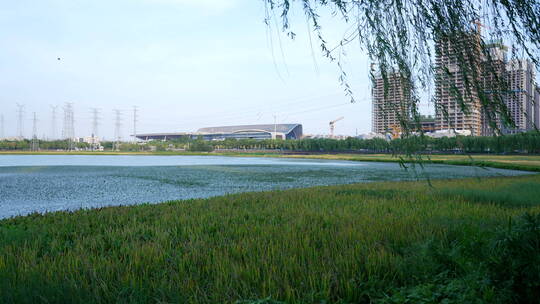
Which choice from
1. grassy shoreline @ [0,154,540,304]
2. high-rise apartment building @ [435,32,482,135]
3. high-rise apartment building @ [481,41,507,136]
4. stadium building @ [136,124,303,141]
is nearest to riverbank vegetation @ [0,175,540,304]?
grassy shoreline @ [0,154,540,304]

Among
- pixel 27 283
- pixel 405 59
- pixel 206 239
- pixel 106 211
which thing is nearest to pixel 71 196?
pixel 106 211

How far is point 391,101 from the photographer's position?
4035mm

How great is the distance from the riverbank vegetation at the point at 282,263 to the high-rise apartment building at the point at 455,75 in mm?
1302

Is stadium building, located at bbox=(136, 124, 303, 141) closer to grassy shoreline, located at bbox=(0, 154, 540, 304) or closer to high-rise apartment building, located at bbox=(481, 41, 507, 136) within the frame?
grassy shoreline, located at bbox=(0, 154, 540, 304)

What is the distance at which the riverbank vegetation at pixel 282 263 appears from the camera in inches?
117

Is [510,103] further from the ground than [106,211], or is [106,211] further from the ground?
[510,103]

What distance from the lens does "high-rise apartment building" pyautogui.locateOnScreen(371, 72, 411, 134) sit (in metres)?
3.97

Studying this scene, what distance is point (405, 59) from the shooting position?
159 inches

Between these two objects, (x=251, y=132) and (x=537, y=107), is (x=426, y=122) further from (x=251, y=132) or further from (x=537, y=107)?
(x=251, y=132)

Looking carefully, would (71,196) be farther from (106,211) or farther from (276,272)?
(276,272)

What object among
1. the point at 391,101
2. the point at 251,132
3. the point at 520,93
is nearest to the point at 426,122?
the point at 391,101

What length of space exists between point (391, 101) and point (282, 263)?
2.20 metres

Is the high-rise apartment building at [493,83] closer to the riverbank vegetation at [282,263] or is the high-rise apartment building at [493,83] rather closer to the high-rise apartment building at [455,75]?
the high-rise apartment building at [455,75]

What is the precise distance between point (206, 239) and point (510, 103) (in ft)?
14.8
